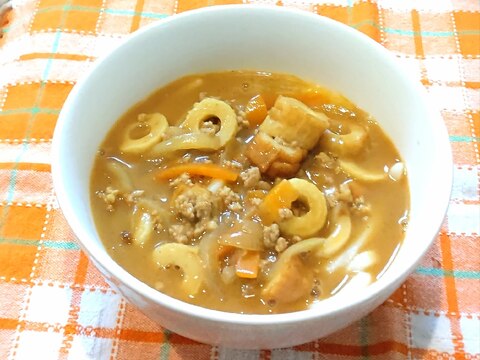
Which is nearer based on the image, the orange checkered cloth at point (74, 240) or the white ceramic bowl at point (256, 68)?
the white ceramic bowl at point (256, 68)

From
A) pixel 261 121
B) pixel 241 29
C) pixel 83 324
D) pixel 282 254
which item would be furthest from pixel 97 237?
pixel 241 29

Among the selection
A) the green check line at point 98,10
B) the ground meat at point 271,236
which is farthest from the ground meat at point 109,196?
the green check line at point 98,10

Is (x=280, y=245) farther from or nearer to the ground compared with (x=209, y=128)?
nearer to the ground

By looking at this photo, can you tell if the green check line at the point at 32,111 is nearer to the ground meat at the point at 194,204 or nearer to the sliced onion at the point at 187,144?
the sliced onion at the point at 187,144

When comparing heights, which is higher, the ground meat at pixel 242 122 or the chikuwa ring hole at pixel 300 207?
the ground meat at pixel 242 122

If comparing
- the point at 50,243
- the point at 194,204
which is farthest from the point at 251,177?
the point at 50,243

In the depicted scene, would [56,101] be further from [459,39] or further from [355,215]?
[459,39]

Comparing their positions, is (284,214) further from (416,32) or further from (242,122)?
(416,32)
